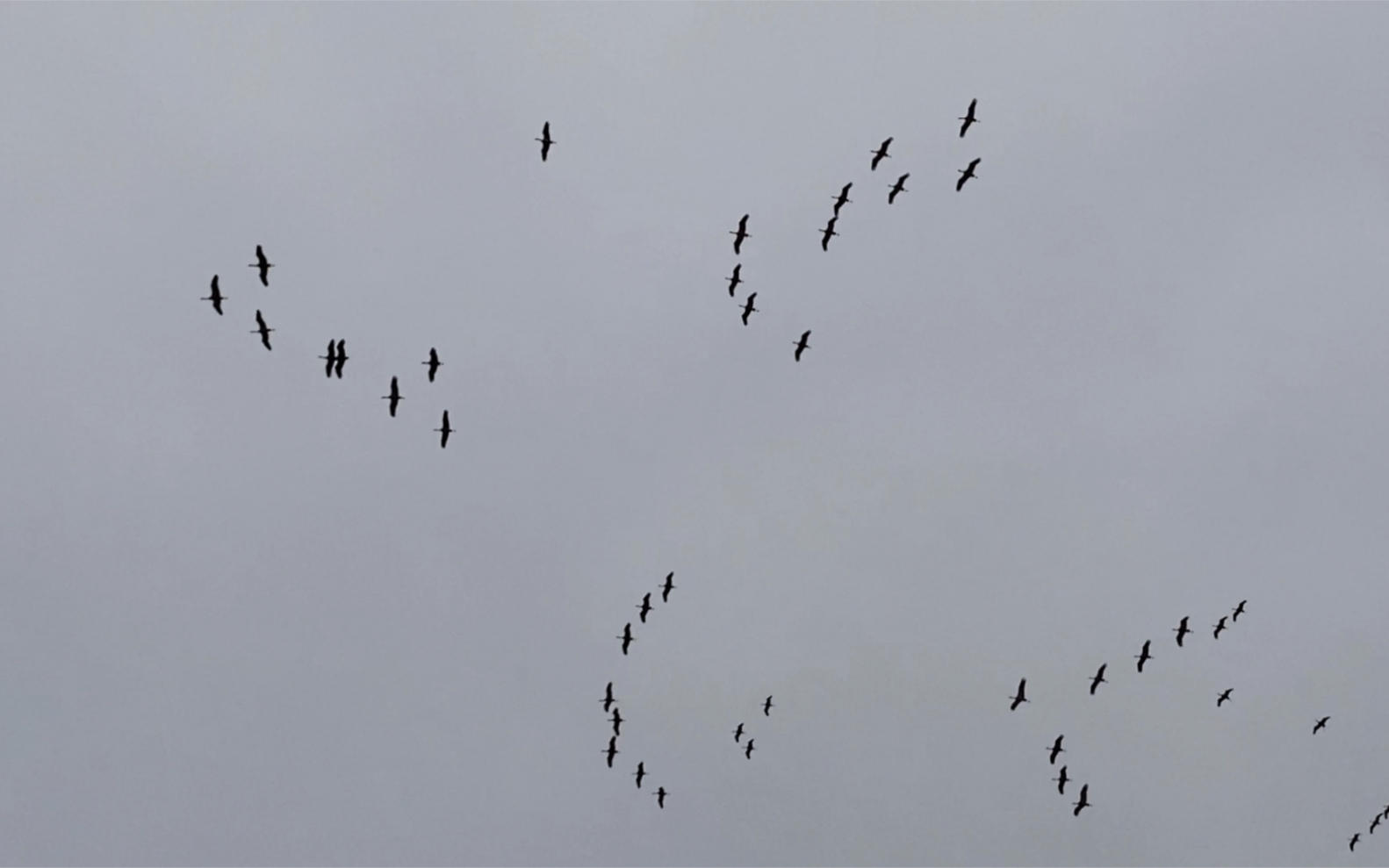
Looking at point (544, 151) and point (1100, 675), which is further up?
point (544, 151)

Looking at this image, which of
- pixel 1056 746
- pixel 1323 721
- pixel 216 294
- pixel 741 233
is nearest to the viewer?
pixel 216 294

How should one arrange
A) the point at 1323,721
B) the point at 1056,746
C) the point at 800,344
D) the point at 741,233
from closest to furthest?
the point at 741,233, the point at 800,344, the point at 1056,746, the point at 1323,721

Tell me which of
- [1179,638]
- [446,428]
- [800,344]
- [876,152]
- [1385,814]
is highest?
[876,152]

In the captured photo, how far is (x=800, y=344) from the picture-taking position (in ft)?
408

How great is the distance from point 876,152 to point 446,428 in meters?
42.9

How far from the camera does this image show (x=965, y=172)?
112625 millimetres

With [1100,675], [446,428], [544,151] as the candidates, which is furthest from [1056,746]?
[544,151]

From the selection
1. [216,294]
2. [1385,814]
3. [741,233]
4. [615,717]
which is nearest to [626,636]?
[615,717]

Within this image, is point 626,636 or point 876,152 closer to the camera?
point 876,152

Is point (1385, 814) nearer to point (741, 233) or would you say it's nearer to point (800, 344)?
point (800, 344)

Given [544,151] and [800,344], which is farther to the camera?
[800,344]

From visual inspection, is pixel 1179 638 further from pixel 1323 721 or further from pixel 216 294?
pixel 216 294

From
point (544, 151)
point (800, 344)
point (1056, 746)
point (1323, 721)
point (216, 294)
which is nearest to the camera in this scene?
point (216, 294)

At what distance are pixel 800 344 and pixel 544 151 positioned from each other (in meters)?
30.3
